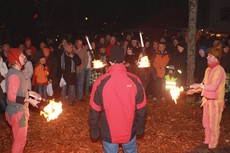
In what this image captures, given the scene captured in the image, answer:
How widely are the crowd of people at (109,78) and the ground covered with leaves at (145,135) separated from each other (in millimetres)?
801

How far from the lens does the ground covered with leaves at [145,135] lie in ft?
24.2

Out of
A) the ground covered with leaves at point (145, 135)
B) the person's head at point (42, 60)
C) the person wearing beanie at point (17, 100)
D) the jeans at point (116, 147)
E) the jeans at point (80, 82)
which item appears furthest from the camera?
the jeans at point (80, 82)

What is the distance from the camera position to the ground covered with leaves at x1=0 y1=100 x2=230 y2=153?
7.38 metres

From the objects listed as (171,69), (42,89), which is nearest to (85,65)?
(42,89)

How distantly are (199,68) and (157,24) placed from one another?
35849mm

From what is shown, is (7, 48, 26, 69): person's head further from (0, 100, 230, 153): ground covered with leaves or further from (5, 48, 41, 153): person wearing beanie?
(0, 100, 230, 153): ground covered with leaves

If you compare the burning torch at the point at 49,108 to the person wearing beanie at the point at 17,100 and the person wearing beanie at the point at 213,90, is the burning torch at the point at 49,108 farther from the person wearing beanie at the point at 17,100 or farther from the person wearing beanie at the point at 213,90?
the person wearing beanie at the point at 213,90

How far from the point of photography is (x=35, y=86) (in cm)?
1080

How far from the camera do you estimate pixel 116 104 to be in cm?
463

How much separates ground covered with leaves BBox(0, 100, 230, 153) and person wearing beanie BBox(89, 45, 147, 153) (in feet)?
8.37

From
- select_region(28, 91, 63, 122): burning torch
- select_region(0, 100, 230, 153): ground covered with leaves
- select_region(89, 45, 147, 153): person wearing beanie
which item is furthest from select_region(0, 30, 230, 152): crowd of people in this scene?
select_region(0, 100, 230, 153): ground covered with leaves

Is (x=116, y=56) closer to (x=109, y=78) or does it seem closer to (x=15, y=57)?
(x=109, y=78)

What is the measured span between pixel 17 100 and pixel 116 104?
2029 mm

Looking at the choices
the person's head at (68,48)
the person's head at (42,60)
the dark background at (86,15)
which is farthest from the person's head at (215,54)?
the dark background at (86,15)
